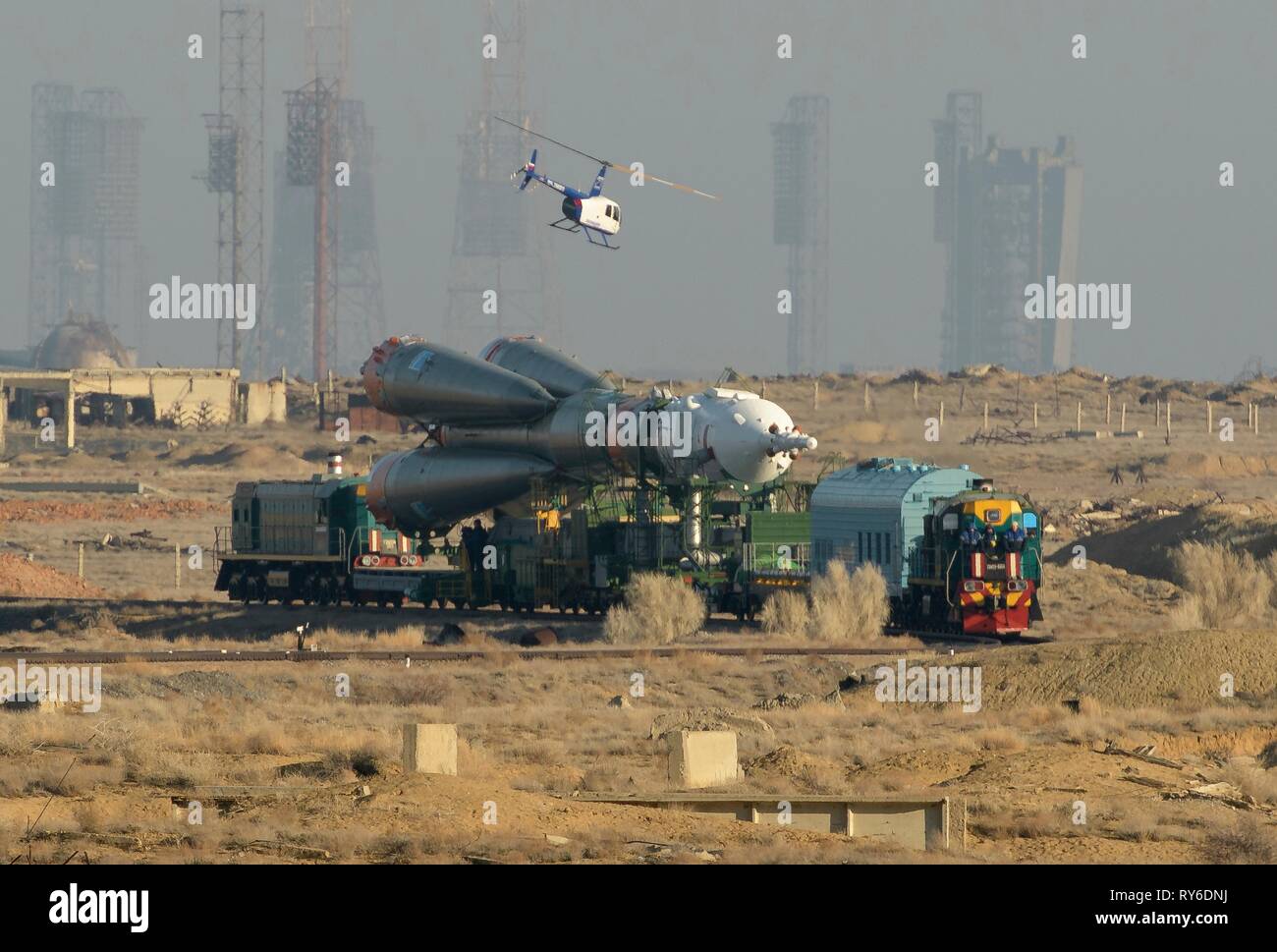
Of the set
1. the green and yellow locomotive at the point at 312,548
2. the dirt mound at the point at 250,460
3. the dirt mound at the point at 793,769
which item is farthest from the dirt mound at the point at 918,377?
the dirt mound at the point at 793,769

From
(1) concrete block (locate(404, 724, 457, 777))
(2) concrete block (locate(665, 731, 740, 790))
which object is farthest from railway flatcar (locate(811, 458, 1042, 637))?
(1) concrete block (locate(404, 724, 457, 777))

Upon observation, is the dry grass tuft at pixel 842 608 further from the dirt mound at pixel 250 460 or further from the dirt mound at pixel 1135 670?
the dirt mound at pixel 250 460

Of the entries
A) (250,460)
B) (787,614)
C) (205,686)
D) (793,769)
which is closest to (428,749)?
(793,769)

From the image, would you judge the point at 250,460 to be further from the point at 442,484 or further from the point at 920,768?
the point at 920,768

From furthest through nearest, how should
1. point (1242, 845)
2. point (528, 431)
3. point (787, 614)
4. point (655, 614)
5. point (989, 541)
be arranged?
1. point (528, 431)
2. point (787, 614)
3. point (655, 614)
4. point (989, 541)
5. point (1242, 845)

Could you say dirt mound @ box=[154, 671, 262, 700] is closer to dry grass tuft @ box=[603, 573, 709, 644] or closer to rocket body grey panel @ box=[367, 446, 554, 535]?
dry grass tuft @ box=[603, 573, 709, 644]

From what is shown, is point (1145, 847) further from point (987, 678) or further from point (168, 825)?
point (987, 678)
